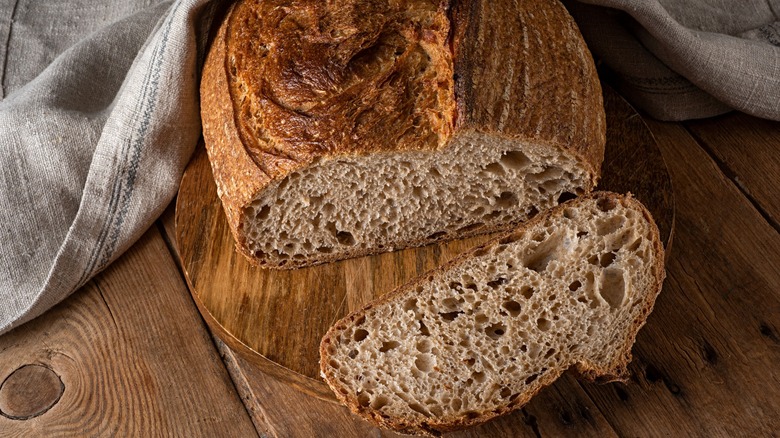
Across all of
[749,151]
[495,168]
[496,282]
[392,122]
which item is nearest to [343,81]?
[392,122]

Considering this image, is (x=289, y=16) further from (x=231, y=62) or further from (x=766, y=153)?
(x=766, y=153)

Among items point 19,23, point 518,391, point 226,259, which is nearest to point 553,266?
point 518,391

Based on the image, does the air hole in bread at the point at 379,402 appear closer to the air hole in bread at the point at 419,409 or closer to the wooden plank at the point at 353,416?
the air hole in bread at the point at 419,409

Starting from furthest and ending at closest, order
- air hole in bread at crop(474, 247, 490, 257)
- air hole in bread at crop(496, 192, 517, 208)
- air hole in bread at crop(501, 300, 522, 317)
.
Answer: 1. air hole in bread at crop(496, 192, 517, 208)
2. air hole in bread at crop(474, 247, 490, 257)
3. air hole in bread at crop(501, 300, 522, 317)

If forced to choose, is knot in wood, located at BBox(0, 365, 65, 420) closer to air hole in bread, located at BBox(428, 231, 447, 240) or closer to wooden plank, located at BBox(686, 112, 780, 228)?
air hole in bread, located at BBox(428, 231, 447, 240)

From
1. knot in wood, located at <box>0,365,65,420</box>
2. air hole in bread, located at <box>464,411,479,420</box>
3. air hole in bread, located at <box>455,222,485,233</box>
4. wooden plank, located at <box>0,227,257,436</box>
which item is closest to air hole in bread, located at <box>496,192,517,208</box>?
air hole in bread, located at <box>455,222,485,233</box>

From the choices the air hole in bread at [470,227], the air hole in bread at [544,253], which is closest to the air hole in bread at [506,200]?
the air hole in bread at [470,227]
